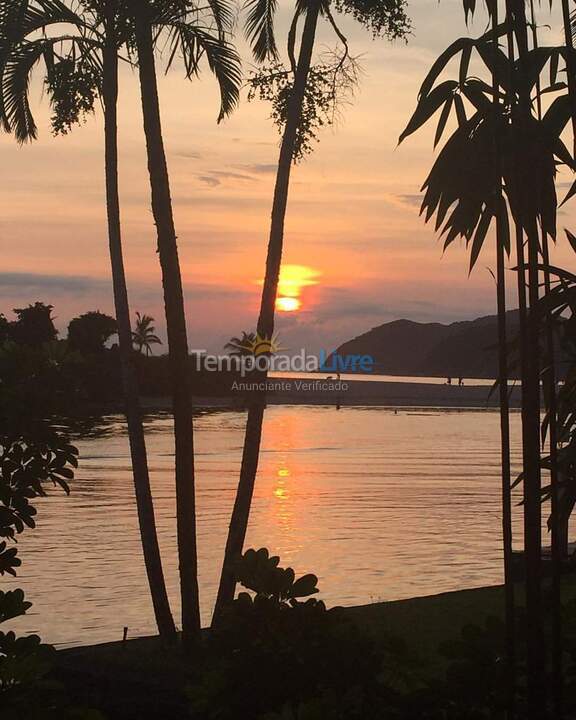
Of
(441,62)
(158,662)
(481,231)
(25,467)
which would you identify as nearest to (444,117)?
(441,62)

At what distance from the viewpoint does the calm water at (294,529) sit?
19438 mm

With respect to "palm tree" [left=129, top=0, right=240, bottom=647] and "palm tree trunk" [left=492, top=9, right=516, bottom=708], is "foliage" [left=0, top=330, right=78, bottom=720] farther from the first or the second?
"palm tree" [left=129, top=0, right=240, bottom=647]

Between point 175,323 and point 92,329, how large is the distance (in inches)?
4677

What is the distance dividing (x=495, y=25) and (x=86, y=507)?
2997 centimetres

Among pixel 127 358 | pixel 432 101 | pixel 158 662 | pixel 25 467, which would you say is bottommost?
pixel 158 662

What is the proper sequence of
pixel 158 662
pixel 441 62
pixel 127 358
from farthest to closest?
pixel 127 358
pixel 158 662
pixel 441 62

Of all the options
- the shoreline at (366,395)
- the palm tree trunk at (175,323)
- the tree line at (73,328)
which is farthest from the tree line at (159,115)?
the shoreline at (366,395)

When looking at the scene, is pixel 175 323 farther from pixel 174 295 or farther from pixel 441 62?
pixel 441 62

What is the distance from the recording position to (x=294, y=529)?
3025cm

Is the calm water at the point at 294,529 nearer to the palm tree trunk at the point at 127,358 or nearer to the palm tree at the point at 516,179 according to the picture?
the palm tree trunk at the point at 127,358

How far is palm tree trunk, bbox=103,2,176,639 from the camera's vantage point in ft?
46.1

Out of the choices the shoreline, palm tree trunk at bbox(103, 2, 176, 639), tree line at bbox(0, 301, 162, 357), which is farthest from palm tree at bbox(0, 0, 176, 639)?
the shoreline

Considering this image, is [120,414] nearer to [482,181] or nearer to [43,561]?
[43,561]

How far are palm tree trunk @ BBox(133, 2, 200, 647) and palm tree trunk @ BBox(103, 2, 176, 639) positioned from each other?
0.58m
